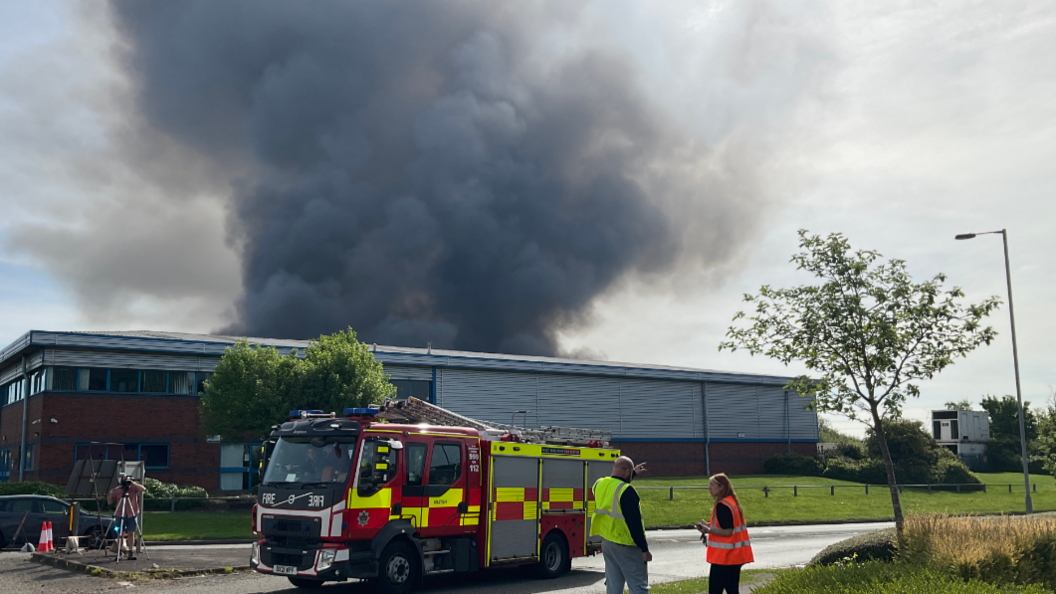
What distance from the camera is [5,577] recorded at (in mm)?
14633

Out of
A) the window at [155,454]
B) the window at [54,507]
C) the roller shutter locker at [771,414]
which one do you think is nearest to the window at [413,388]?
Result: the window at [155,454]

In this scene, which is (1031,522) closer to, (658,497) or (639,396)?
(658,497)

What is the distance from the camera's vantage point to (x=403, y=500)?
495 inches

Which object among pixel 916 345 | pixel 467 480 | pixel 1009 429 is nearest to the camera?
pixel 467 480

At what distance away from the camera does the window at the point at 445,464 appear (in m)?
13.2

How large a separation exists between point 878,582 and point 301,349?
3757 centimetres

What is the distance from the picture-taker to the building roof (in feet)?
121

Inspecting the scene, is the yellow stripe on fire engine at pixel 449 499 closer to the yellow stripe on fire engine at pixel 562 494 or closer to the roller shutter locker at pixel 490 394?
the yellow stripe on fire engine at pixel 562 494

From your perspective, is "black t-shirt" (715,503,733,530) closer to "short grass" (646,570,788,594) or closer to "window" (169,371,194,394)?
"short grass" (646,570,788,594)

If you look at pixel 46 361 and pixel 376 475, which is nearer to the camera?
pixel 376 475

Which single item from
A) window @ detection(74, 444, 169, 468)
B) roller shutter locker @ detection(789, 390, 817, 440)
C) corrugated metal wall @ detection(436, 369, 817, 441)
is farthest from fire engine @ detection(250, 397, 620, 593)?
roller shutter locker @ detection(789, 390, 817, 440)

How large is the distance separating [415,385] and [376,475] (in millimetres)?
33603

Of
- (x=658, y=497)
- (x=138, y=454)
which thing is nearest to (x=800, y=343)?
(x=658, y=497)

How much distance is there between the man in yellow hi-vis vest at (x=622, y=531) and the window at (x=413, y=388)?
3602cm
